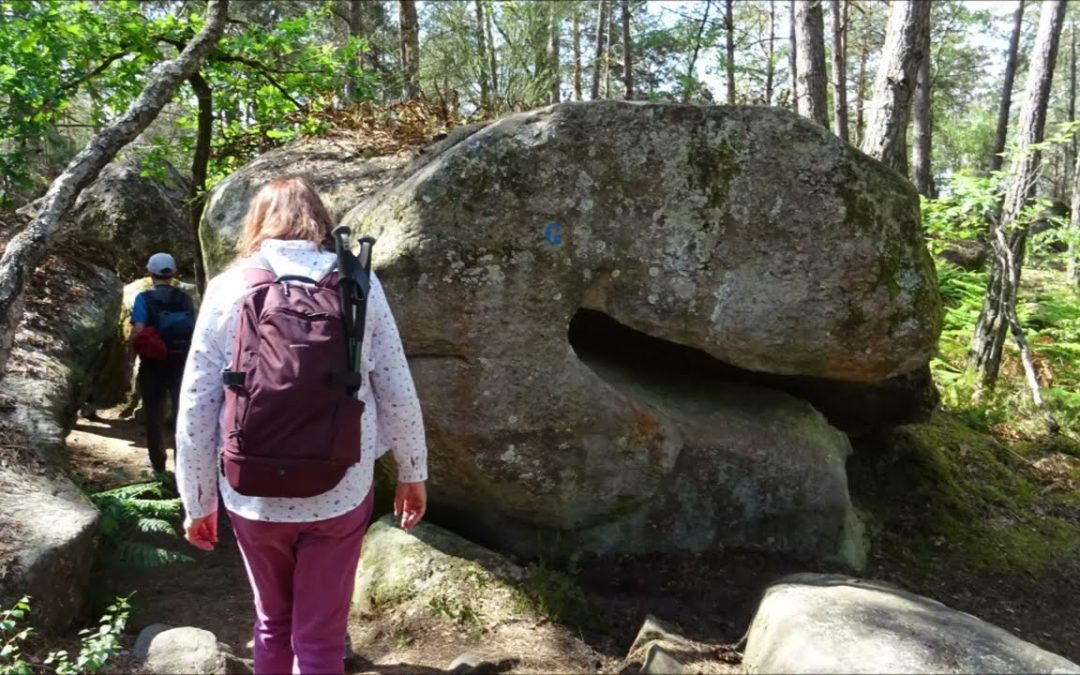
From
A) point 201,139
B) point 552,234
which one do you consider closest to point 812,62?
point 552,234

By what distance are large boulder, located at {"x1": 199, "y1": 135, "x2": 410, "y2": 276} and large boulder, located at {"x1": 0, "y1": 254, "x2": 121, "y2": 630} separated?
63.6 inches

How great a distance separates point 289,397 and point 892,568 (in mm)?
4823

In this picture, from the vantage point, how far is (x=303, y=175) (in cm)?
632

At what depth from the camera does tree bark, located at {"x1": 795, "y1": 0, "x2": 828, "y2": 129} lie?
9.70 meters

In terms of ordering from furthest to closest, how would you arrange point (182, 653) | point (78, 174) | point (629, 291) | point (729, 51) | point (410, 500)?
point (729, 51)
point (78, 174)
point (629, 291)
point (182, 653)
point (410, 500)

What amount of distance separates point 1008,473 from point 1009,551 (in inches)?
55.1

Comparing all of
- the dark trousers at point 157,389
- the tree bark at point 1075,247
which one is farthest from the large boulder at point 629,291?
the tree bark at point 1075,247

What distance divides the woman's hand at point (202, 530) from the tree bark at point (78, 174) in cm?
335

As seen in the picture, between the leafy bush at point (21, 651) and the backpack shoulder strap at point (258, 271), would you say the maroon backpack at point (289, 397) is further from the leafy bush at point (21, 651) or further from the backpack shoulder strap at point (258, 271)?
the leafy bush at point (21, 651)

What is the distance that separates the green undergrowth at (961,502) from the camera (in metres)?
6.02

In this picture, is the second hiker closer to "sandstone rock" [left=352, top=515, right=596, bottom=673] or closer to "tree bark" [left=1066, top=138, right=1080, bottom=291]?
"sandstone rock" [left=352, top=515, right=596, bottom=673]

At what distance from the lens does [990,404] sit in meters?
8.66

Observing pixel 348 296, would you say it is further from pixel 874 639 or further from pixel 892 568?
pixel 892 568

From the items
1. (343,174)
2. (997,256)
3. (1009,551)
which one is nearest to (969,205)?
(997,256)
